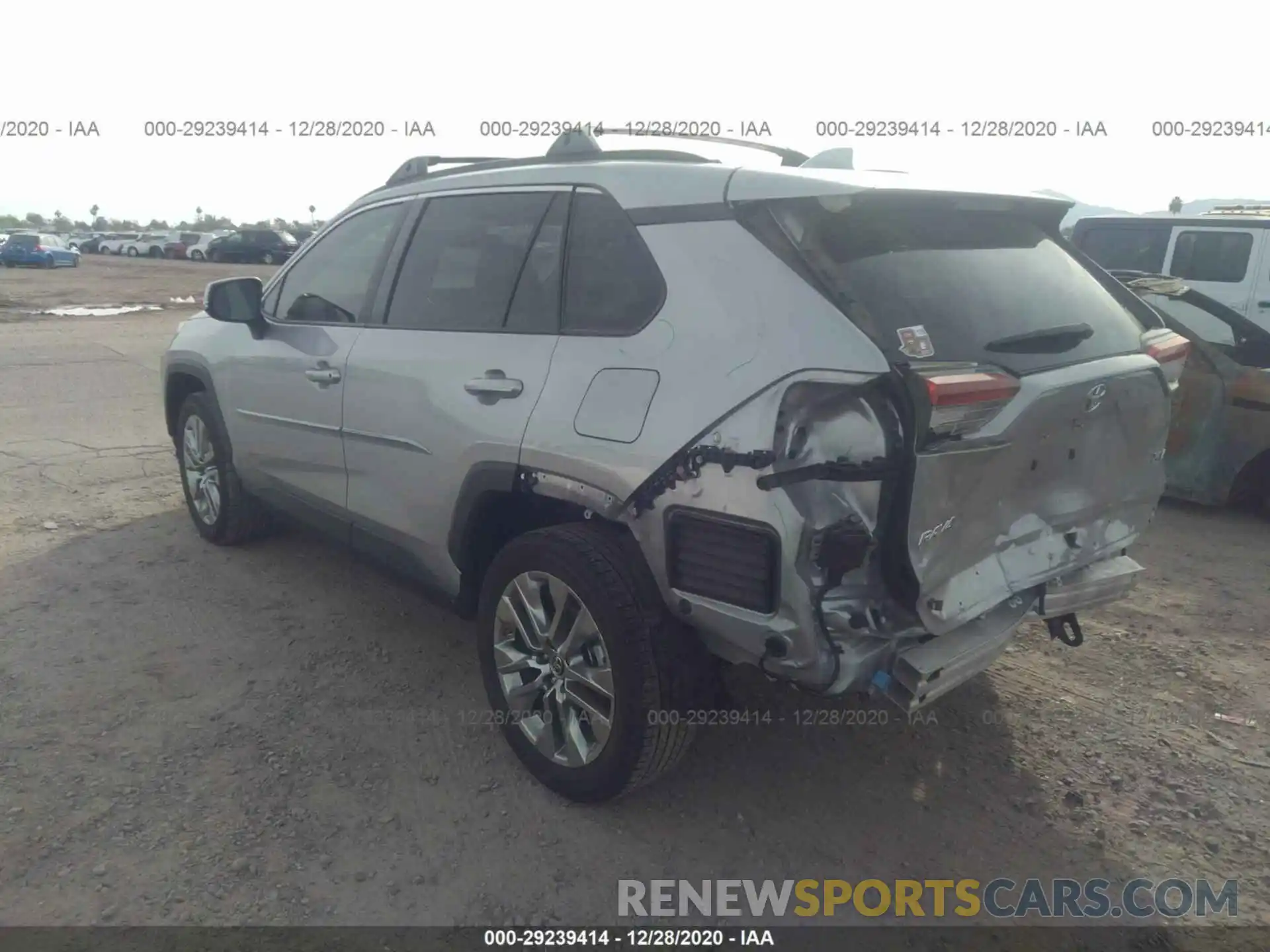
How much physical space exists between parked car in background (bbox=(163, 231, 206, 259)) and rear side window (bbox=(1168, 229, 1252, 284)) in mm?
43612

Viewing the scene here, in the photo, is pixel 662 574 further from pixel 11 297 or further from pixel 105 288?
pixel 105 288

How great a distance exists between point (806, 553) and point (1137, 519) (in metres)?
1.43

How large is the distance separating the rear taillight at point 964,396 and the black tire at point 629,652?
0.91m

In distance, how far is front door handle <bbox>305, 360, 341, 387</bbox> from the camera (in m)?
3.67

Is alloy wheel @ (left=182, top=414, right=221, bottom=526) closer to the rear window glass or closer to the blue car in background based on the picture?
the rear window glass

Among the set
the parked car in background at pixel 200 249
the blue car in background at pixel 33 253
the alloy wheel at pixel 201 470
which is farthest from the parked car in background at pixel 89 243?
A: the alloy wheel at pixel 201 470

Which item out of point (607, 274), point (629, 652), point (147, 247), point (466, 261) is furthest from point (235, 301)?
point (147, 247)

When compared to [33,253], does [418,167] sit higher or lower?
higher

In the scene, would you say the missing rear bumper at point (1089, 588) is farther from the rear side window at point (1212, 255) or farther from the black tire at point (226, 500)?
the rear side window at point (1212, 255)

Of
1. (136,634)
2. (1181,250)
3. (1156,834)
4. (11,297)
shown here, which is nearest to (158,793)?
(136,634)

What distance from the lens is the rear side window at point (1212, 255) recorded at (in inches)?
340

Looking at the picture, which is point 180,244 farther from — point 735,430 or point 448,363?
point 735,430

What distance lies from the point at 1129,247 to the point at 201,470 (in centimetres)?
859

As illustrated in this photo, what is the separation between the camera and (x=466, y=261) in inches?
130
